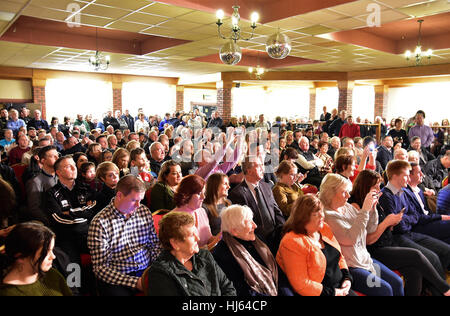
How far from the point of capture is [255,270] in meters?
2.08

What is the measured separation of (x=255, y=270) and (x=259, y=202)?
81 centimetres

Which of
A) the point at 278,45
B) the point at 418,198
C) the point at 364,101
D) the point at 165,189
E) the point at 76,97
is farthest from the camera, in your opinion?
the point at 364,101

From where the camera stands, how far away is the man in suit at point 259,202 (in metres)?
2.70

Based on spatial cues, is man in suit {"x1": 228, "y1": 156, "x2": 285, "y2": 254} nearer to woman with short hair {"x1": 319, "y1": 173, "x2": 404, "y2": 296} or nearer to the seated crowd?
the seated crowd

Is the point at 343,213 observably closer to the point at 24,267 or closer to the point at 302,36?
the point at 24,267

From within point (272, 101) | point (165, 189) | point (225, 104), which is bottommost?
point (165, 189)

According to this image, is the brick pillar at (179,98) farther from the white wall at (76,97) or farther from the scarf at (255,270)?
the scarf at (255,270)

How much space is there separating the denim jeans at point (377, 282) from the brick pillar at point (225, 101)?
947 centimetres

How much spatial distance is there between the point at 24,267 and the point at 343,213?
220 centimetres

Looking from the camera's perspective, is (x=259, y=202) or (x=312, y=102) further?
(x=312, y=102)

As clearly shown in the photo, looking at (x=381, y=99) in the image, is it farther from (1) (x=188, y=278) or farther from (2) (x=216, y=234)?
(1) (x=188, y=278)

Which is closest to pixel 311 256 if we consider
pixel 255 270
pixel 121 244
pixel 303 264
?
pixel 303 264

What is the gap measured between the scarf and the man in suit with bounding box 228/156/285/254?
1.41 feet
